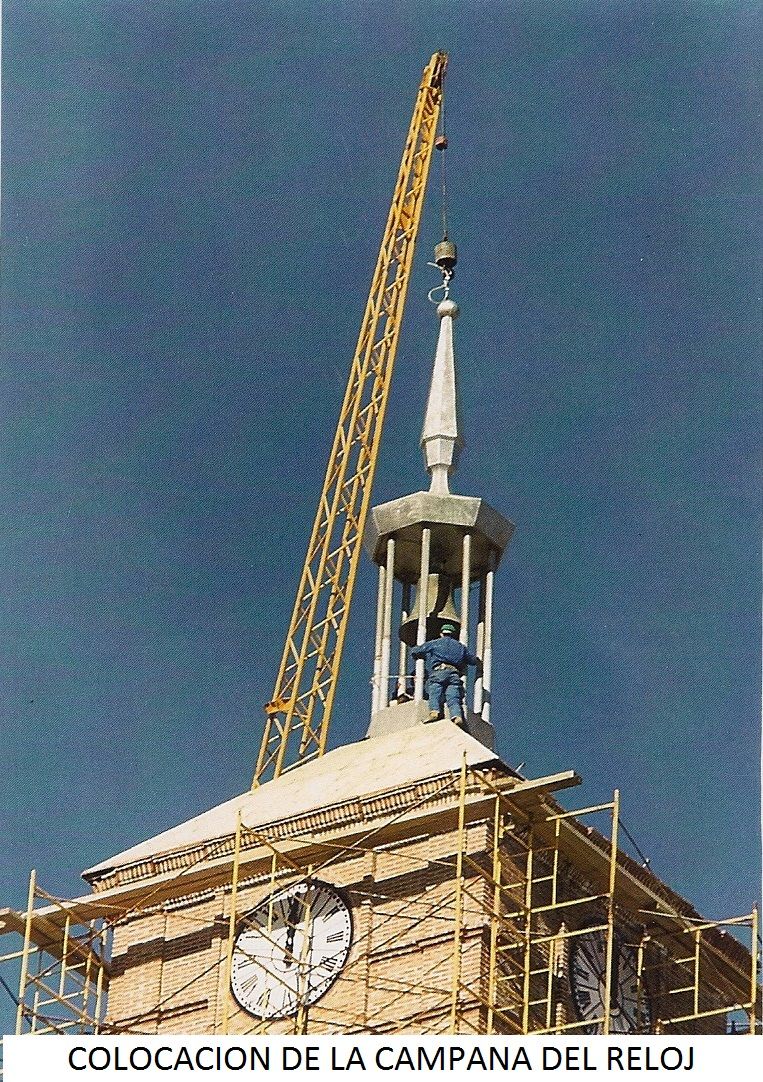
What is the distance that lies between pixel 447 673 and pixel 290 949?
7107 millimetres

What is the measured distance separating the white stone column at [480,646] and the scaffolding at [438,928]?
6278mm

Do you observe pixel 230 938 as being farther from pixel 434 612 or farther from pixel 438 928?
pixel 434 612

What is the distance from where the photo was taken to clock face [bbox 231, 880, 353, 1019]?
166 feet

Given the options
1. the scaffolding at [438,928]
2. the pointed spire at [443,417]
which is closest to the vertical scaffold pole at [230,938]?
the scaffolding at [438,928]

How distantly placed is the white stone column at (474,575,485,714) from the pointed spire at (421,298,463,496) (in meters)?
1.92

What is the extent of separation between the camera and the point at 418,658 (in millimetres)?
57375

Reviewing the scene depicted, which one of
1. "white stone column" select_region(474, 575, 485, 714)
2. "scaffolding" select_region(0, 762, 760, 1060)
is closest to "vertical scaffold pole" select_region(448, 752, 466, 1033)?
"scaffolding" select_region(0, 762, 760, 1060)

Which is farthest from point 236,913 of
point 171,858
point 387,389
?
point 387,389

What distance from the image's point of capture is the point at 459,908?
49.2 metres

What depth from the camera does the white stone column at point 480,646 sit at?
57.7 m
